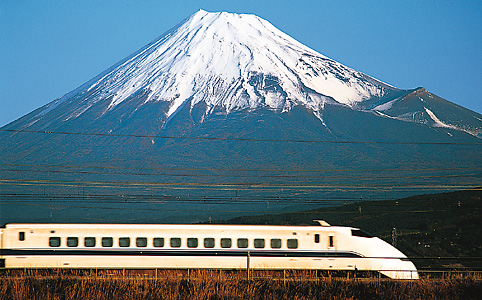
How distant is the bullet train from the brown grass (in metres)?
9.84

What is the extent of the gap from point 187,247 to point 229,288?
1295 cm

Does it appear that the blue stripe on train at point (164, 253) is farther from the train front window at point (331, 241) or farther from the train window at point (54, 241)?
the train front window at point (331, 241)

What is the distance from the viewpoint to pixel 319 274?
114 feet

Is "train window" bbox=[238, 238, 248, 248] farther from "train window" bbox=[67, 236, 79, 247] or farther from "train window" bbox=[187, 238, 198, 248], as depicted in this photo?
"train window" bbox=[67, 236, 79, 247]

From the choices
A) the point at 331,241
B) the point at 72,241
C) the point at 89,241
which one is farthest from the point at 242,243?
the point at 72,241

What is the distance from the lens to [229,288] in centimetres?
2295

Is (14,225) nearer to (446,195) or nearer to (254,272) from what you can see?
(254,272)

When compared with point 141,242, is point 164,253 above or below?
below

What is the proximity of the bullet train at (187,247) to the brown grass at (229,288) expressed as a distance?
9844 mm

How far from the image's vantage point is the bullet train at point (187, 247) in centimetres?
3519

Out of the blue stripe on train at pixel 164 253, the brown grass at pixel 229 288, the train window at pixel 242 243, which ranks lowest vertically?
the brown grass at pixel 229 288

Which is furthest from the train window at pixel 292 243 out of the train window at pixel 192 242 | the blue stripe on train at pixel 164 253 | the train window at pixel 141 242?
the train window at pixel 141 242

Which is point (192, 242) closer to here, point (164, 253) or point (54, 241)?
point (164, 253)

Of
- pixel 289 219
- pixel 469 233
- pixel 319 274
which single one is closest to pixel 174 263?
pixel 319 274
